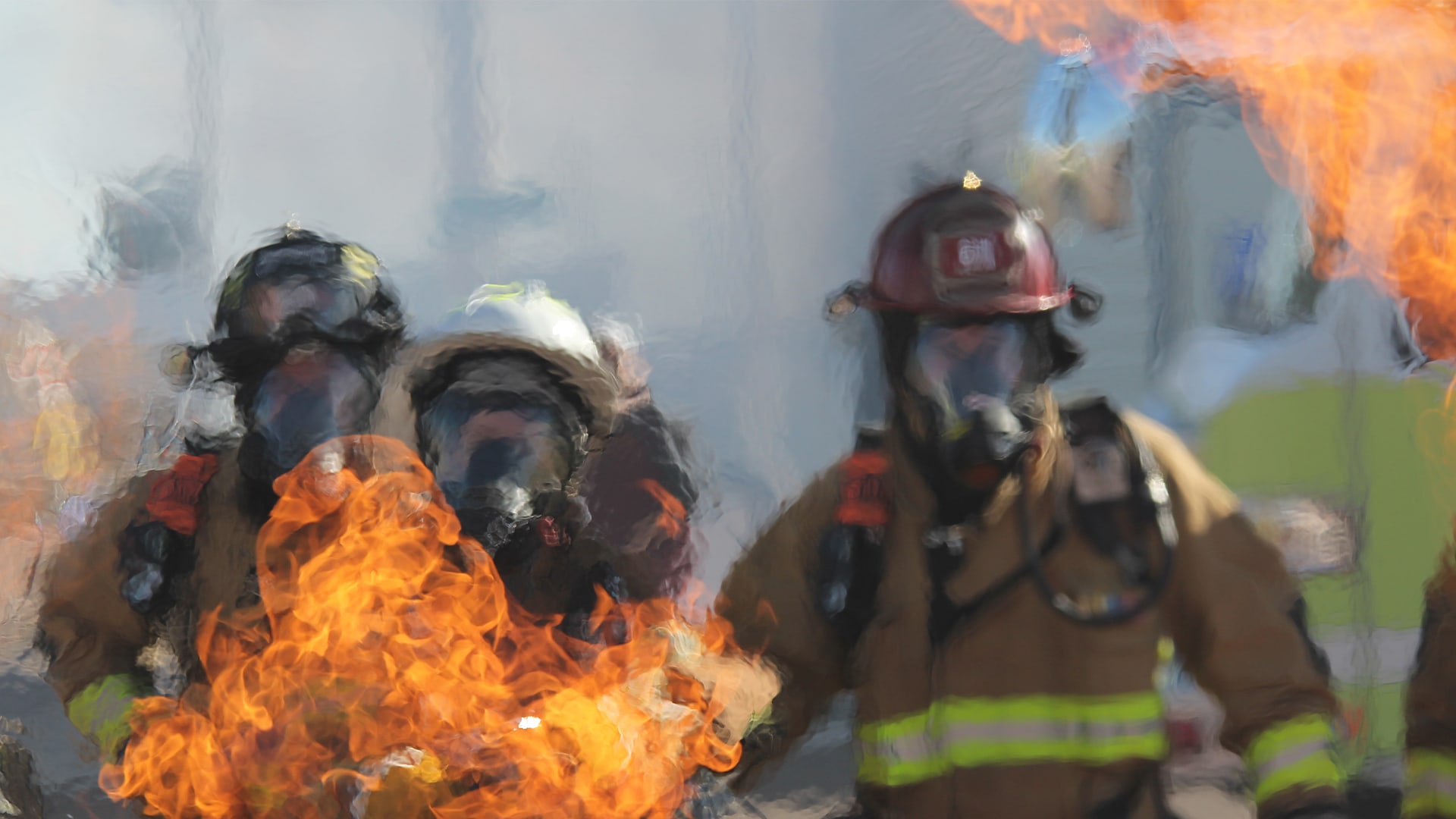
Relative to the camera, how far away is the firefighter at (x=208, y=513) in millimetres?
3396

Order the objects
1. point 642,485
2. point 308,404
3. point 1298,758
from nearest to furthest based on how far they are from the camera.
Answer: point 1298,758 < point 308,404 < point 642,485

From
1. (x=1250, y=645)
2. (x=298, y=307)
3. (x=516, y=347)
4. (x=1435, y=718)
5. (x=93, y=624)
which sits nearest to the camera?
(x=1250, y=645)

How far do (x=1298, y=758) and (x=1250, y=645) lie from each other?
247mm

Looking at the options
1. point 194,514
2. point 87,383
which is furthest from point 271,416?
point 87,383

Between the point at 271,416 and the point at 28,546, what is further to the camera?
the point at 28,546

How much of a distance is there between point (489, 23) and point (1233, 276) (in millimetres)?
3996

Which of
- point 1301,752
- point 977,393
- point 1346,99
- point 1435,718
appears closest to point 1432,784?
point 1435,718

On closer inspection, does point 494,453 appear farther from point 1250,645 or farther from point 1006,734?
point 1250,645

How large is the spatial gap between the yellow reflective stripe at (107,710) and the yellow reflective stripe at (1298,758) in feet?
9.05

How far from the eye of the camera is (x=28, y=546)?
646 centimetres

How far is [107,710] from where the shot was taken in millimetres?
3137

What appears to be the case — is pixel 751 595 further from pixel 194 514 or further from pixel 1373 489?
pixel 1373 489

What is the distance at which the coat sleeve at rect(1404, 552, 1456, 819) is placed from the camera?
286 cm

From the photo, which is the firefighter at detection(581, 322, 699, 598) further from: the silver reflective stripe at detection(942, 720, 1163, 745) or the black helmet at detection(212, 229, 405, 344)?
the silver reflective stripe at detection(942, 720, 1163, 745)
